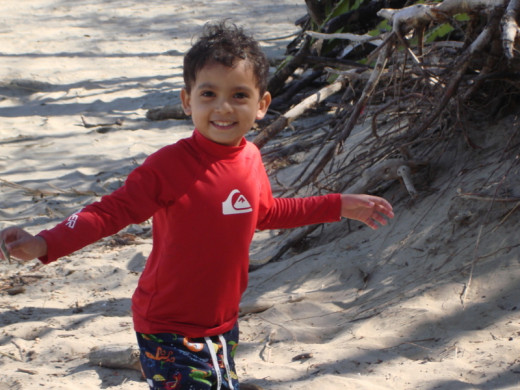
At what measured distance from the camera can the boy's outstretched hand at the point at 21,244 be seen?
179 centimetres

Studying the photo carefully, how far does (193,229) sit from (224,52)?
21.2 inches

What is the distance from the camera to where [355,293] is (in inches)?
139

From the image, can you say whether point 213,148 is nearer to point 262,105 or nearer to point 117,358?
point 262,105

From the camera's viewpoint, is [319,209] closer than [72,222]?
No

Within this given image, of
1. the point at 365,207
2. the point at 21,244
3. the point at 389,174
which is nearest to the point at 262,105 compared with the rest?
the point at 365,207

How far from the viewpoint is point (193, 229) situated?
2115 mm

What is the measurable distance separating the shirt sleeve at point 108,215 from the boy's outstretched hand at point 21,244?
0.03m

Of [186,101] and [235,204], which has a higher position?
[186,101]

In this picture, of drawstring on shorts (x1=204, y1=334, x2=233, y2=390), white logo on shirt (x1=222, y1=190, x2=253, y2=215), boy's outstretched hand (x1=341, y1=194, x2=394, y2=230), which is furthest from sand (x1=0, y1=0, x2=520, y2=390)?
white logo on shirt (x1=222, y1=190, x2=253, y2=215)

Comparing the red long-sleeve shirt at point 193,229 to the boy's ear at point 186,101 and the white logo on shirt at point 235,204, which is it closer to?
the white logo on shirt at point 235,204

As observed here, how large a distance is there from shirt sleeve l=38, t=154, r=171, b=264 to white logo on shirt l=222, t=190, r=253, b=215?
0.19 metres

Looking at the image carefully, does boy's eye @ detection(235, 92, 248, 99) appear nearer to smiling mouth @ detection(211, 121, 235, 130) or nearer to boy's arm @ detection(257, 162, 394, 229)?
smiling mouth @ detection(211, 121, 235, 130)

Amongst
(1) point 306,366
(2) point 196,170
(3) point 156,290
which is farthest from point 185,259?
(1) point 306,366

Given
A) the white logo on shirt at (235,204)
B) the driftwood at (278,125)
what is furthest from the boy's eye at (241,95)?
the driftwood at (278,125)
